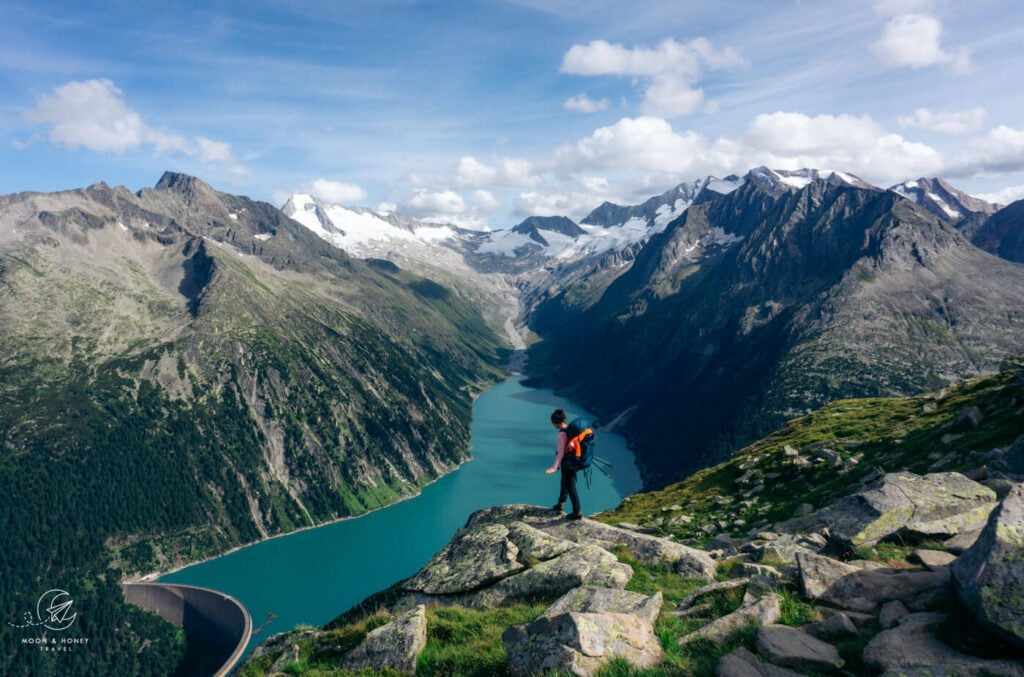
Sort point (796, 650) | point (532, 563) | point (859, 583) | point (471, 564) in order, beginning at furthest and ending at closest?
1. point (471, 564)
2. point (532, 563)
3. point (859, 583)
4. point (796, 650)

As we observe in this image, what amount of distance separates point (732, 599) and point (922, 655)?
597cm

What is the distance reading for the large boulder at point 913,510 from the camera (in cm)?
1902

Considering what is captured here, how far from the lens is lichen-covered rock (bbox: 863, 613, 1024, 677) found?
914 centimetres

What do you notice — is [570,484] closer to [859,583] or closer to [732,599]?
[732,599]

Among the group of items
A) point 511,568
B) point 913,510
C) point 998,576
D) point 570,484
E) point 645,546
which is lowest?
point 645,546

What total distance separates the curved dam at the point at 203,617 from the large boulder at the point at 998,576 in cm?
16971

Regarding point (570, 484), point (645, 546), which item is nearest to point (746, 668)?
point (645, 546)

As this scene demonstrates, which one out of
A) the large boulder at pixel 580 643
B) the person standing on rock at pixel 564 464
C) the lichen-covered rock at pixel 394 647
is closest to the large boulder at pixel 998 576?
the large boulder at pixel 580 643

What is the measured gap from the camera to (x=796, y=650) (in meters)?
11.1

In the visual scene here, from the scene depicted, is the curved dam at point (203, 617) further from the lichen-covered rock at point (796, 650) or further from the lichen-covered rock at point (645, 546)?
the lichen-covered rock at point (796, 650)

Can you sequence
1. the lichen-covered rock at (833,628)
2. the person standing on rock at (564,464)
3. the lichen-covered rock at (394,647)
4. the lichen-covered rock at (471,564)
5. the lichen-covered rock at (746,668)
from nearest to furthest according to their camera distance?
the lichen-covered rock at (746,668) < the lichen-covered rock at (833,628) < the lichen-covered rock at (394,647) < the lichen-covered rock at (471,564) < the person standing on rock at (564,464)

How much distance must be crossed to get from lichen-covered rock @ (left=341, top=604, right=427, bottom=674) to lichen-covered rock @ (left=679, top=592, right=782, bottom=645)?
777 centimetres

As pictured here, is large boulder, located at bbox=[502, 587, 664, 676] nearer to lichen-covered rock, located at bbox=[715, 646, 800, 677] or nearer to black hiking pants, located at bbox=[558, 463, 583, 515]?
lichen-covered rock, located at bbox=[715, 646, 800, 677]

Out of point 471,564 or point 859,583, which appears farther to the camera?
point 471,564
